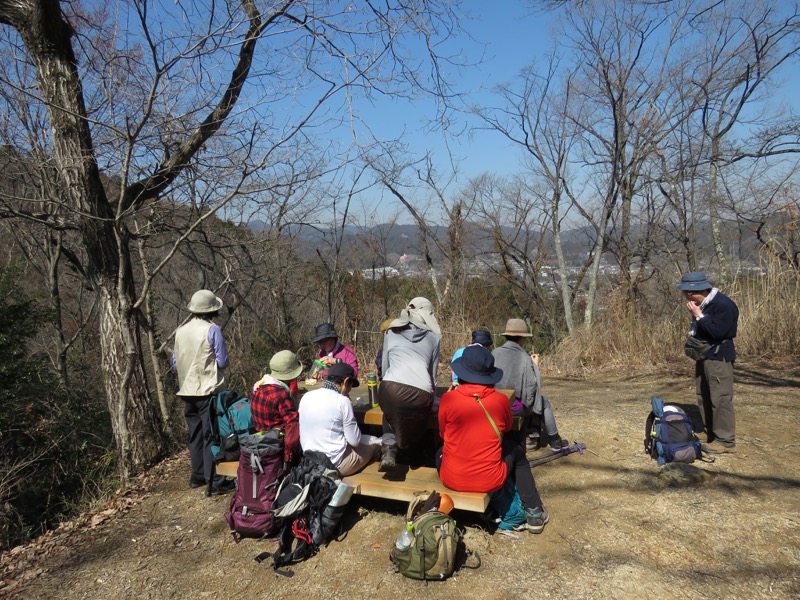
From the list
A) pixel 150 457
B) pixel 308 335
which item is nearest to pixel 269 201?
pixel 150 457

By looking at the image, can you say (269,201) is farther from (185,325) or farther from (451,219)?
(451,219)

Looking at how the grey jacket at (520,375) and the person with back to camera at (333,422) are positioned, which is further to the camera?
the grey jacket at (520,375)

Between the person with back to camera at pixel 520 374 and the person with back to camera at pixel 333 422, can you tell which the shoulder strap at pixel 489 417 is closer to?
the person with back to camera at pixel 333 422

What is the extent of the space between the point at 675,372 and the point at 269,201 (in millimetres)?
6050

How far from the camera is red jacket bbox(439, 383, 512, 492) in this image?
3180 mm

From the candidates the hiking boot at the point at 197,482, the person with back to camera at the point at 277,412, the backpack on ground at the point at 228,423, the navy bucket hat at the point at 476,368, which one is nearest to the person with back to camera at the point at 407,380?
the navy bucket hat at the point at 476,368

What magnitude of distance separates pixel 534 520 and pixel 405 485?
0.87 m

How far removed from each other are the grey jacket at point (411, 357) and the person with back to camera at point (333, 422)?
0.97 feet

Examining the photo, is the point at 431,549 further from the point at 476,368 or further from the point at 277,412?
the point at 277,412

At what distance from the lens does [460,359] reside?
3268 millimetres

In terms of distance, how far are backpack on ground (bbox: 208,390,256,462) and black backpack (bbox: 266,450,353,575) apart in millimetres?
822

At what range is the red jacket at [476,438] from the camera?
3.18m

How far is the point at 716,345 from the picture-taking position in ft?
14.4

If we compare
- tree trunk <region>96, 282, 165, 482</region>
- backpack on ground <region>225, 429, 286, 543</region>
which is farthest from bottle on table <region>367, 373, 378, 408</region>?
tree trunk <region>96, 282, 165, 482</region>
